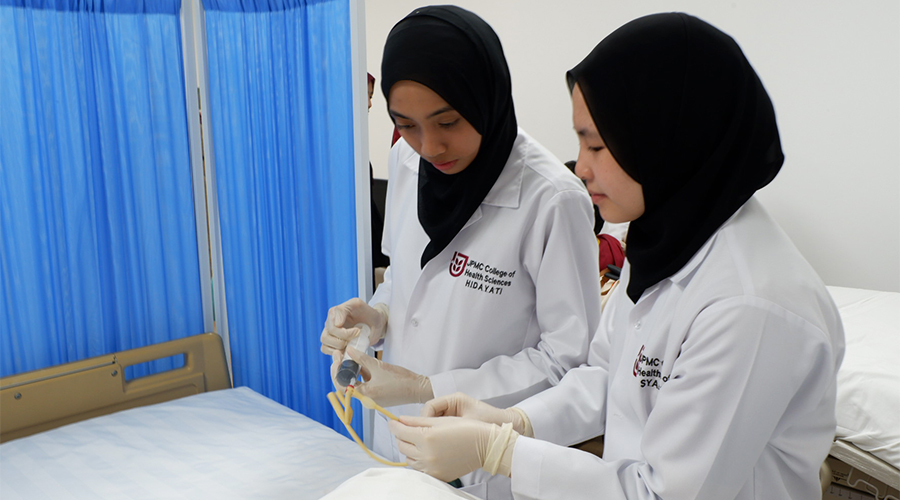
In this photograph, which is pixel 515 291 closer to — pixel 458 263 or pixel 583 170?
pixel 458 263

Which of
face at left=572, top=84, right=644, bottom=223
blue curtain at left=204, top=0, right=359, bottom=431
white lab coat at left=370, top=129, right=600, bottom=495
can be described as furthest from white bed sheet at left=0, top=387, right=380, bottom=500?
face at left=572, top=84, right=644, bottom=223

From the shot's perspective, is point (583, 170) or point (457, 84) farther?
point (457, 84)

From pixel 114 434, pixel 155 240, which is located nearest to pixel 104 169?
pixel 155 240

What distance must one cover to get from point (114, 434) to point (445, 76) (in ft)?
5.00

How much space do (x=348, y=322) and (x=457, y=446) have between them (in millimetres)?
594

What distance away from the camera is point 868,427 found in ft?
6.34

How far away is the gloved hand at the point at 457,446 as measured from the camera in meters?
1.03

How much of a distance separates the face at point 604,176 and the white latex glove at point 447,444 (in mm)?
416

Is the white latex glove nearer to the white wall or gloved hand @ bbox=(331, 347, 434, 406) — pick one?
gloved hand @ bbox=(331, 347, 434, 406)

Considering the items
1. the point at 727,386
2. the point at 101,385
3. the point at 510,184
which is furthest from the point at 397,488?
the point at 101,385

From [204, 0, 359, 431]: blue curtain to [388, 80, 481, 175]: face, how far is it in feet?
1.73

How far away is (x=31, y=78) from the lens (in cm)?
197

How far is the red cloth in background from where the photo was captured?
2.79 m

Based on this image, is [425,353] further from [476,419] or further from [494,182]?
[494,182]
